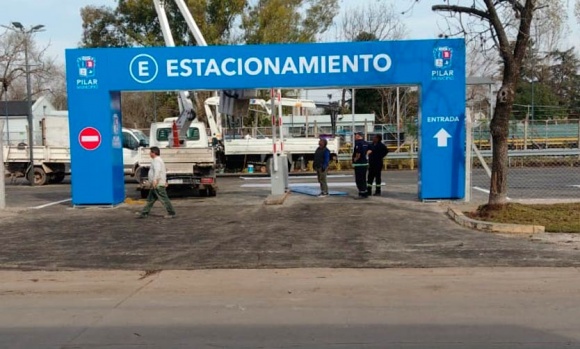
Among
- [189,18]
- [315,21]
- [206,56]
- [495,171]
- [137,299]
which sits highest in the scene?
[315,21]

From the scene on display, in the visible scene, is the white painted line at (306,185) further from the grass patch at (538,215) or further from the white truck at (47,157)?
the grass patch at (538,215)

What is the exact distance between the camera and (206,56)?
15883 millimetres

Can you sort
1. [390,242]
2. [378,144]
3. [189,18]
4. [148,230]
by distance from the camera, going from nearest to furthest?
[390,242], [148,230], [378,144], [189,18]

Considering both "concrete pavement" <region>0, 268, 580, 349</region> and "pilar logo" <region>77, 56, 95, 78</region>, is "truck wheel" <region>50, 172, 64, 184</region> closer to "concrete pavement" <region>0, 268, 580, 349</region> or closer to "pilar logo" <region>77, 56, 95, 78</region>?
"pilar logo" <region>77, 56, 95, 78</region>

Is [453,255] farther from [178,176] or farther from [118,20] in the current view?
[118,20]

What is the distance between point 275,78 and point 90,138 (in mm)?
5122

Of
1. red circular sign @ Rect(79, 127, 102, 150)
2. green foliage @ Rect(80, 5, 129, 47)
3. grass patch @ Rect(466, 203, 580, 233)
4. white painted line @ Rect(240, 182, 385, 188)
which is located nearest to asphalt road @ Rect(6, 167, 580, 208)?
white painted line @ Rect(240, 182, 385, 188)

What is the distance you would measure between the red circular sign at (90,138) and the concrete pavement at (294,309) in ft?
25.4

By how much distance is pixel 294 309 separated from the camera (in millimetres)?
6703

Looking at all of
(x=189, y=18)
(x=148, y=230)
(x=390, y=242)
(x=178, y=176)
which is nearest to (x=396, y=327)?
(x=390, y=242)

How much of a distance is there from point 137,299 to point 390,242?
4.85 meters

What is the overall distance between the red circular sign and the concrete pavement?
7.76m

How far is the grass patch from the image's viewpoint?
11.3m

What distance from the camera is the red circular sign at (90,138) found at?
16.2 m
